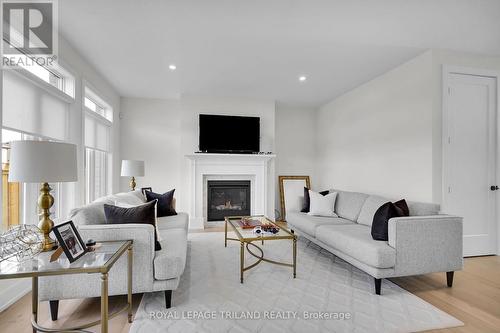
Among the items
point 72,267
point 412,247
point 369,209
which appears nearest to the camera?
point 72,267

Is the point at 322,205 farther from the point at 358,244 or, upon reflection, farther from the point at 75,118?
the point at 75,118

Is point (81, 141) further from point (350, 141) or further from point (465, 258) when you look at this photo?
point (465, 258)

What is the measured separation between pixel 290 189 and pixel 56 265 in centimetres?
484

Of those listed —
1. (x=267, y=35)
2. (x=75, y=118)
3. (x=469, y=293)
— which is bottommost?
(x=469, y=293)

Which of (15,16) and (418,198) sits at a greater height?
(15,16)

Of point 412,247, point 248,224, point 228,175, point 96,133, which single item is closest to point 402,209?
point 412,247

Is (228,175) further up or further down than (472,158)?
further down

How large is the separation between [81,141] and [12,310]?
6.79 ft

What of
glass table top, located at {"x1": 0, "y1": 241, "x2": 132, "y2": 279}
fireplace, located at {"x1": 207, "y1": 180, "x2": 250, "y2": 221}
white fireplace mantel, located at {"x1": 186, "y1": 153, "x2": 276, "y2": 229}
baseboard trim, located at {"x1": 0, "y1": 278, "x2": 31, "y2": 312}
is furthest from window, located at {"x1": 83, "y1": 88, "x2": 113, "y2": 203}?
glass table top, located at {"x1": 0, "y1": 241, "x2": 132, "y2": 279}

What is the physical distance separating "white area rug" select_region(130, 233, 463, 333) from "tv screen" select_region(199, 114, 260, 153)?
8.43 ft

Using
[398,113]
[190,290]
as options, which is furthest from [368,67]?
[190,290]

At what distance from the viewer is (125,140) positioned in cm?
532

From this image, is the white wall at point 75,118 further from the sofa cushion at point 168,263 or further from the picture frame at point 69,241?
the sofa cushion at point 168,263

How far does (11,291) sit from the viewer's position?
2.15m
